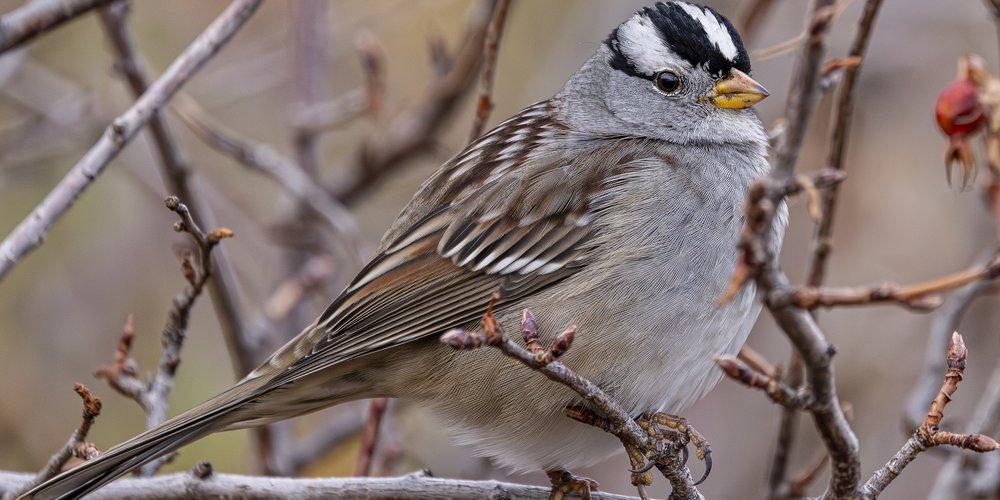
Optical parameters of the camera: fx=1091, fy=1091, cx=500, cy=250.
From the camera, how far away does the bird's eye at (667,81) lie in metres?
3.21

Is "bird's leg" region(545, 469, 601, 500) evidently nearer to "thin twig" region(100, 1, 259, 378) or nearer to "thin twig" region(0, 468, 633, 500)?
"thin twig" region(0, 468, 633, 500)

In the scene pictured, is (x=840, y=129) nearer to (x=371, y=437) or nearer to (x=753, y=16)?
(x=753, y=16)

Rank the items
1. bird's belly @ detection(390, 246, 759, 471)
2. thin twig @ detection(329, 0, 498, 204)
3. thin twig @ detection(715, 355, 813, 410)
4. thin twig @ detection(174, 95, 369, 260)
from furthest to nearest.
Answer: thin twig @ detection(329, 0, 498, 204) → thin twig @ detection(174, 95, 369, 260) → bird's belly @ detection(390, 246, 759, 471) → thin twig @ detection(715, 355, 813, 410)

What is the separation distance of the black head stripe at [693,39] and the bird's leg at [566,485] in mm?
1208

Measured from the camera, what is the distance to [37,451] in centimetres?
435

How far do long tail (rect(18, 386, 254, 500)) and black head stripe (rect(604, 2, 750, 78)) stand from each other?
1.56m

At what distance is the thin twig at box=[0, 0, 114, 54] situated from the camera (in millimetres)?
2486

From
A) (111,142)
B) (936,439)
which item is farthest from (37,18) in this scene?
(936,439)

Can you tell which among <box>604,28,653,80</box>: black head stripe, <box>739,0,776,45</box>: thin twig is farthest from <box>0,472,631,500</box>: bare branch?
<box>739,0,776,45</box>: thin twig

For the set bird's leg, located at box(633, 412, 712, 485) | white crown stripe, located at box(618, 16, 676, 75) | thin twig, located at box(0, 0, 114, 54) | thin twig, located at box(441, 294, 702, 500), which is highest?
white crown stripe, located at box(618, 16, 676, 75)

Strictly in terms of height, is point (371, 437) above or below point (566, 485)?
above

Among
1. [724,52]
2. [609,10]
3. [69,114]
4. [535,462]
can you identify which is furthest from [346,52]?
[535,462]

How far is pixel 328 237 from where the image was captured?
4.75 meters

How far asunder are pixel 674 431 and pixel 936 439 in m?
0.68
